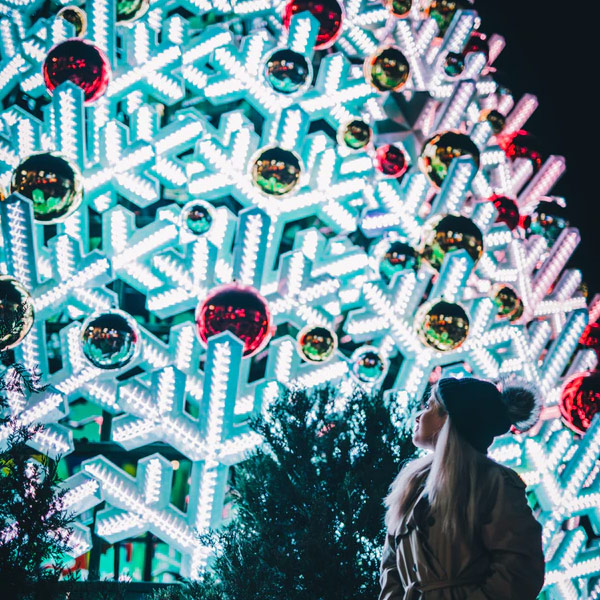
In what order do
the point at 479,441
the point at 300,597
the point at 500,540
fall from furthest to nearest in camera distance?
the point at 300,597 → the point at 479,441 → the point at 500,540

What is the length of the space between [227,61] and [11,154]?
1.74 meters

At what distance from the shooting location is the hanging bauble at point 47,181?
4344mm

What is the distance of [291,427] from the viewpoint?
384cm

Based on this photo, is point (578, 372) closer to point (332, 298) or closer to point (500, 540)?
point (332, 298)

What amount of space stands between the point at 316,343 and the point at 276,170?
4.07 feet

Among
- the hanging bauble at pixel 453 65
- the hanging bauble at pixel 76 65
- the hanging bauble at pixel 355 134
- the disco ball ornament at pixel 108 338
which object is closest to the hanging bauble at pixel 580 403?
the hanging bauble at pixel 355 134

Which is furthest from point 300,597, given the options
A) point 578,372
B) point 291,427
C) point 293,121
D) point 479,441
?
point 578,372

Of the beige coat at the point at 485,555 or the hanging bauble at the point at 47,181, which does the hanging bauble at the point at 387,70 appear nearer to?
the hanging bauble at the point at 47,181


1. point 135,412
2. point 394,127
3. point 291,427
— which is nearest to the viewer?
point 291,427

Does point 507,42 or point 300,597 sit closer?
point 300,597

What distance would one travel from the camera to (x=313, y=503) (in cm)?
348

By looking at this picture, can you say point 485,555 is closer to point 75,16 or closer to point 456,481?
point 456,481

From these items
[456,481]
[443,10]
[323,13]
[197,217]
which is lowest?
[456,481]

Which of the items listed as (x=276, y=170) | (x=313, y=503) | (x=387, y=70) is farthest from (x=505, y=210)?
(x=313, y=503)
